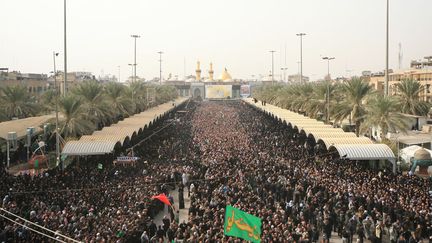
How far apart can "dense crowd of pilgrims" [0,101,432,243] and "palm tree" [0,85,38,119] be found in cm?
1976

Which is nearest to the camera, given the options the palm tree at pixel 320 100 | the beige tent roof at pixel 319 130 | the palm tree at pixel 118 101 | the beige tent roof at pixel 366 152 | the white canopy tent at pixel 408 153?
the beige tent roof at pixel 366 152

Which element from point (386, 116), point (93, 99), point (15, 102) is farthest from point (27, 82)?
point (386, 116)

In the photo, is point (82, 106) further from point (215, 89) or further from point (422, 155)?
point (215, 89)

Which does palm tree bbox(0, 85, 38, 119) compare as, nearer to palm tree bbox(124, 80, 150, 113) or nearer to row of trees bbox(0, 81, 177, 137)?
row of trees bbox(0, 81, 177, 137)

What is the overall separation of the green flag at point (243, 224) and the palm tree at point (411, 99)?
33.0 m

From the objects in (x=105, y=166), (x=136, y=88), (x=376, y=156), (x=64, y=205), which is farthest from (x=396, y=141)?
(x=136, y=88)

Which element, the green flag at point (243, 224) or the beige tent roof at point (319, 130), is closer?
the green flag at point (243, 224)

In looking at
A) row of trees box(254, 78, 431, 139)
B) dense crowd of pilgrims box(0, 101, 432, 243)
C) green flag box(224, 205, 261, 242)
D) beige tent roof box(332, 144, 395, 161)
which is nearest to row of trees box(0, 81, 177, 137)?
dense crowd of pilgrims box(0, 101, 432, 243)

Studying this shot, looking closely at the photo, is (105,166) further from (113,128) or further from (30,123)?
(30,123)

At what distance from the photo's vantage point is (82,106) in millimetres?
33281

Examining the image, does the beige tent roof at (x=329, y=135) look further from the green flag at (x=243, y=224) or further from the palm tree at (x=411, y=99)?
the green flag at (x=243, y=224)

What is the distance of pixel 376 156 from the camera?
2559 centimetres

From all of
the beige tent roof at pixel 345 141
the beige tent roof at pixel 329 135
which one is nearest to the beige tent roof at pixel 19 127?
the beige tent roof at pixel 329 135

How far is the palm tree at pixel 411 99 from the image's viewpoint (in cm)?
4200
